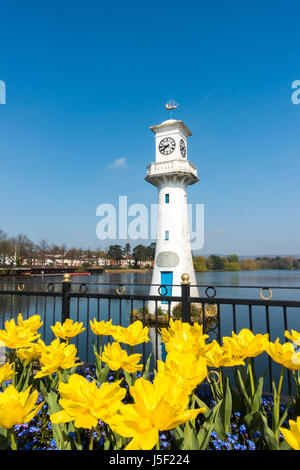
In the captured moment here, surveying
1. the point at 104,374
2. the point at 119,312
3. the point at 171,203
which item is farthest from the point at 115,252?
the point at 104,374

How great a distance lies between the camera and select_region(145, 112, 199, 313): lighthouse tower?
1525 centimetres

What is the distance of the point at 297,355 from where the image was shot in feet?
3.54

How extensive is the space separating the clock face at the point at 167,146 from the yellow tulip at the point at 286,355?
16.0m

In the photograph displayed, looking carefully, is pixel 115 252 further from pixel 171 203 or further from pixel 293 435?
pixel 293 435

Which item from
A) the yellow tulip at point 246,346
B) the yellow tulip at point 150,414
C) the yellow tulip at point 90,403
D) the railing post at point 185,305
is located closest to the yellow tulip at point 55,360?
the yellow tulip at point 90,403

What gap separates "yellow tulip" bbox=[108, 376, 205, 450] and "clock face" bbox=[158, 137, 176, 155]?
53.8ft

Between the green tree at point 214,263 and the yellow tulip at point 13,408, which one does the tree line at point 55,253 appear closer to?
the green tree at point 214,263

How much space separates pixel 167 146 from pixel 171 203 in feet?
12.1

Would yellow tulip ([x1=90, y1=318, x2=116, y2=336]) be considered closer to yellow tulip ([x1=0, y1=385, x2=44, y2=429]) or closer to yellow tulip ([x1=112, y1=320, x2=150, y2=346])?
yellow tulip ([x1=112, y1=320, x2=150, y2=346])

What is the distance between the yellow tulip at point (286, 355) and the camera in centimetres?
108
